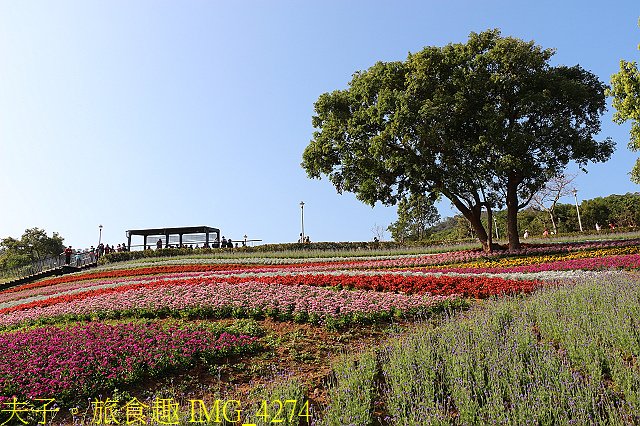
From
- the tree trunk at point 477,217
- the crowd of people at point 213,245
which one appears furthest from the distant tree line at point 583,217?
the tree trunk at point 477,217

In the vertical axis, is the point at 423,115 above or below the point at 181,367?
above

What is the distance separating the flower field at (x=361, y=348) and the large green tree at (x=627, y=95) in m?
12.1

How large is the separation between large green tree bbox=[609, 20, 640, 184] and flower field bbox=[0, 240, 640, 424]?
1206 cm

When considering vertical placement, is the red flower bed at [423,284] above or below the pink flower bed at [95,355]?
above

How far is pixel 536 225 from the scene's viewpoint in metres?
60.3

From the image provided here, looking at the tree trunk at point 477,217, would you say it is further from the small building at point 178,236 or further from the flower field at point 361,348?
the small building at point 178,236

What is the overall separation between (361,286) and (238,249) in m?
25.9

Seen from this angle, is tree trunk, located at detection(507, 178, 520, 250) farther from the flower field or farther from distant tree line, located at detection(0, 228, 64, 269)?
distant tree line, located at detection(0, 228, 64, 269)

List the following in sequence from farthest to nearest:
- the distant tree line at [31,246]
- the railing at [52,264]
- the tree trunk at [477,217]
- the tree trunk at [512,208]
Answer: the distant tree line at [31,246] → the railing at [52,264] → the tree trunk at [477,217] → the tree trunk at [512,208]

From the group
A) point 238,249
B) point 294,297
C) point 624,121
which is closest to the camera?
point 294,297

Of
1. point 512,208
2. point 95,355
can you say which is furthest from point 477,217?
point 95,355

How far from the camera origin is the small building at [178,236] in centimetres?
4394

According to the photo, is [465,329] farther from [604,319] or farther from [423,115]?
[423,115]

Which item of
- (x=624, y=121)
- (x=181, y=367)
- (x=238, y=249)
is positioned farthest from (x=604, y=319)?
(x=238, y=249)
